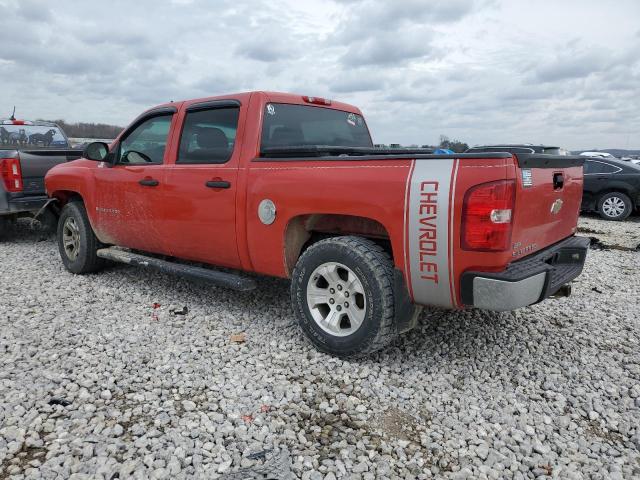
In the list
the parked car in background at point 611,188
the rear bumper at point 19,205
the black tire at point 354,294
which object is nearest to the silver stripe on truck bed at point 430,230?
the black tire at point 354,294

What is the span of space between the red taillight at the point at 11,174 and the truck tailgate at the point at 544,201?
22.6ft

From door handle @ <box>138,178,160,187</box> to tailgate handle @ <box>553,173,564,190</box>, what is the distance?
3.33 metres

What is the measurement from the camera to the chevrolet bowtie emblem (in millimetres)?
3392

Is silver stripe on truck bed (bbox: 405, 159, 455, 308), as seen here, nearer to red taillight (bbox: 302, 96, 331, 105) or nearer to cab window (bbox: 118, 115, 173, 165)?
red taillight (bbox: 302, 96, 331, 105)

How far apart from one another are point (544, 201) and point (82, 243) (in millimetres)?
4848

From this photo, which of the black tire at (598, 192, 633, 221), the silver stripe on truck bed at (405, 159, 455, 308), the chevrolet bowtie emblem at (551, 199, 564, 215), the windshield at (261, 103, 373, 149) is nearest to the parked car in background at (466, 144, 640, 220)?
the black tire at (598, 192, 633, 221)

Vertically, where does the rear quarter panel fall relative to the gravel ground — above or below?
above

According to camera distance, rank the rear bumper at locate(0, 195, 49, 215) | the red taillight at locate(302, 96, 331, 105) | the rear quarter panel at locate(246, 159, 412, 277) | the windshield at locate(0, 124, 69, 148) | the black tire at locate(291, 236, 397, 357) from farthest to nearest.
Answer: the windshield at locate(0, 124, 69, 148) → the rear bumper at locate(0, 195, 49, 215) → the red taillight at locate(302, 96, 331, 105) → the black tire at locate(291, 236, 397, 357) → the rear quarter panel at locate(246, 159, 412, 277)

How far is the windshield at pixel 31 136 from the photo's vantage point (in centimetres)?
827

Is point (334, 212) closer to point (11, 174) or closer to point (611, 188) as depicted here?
point (11, 174)

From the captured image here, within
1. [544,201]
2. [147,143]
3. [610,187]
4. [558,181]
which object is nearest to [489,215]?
[544,201]

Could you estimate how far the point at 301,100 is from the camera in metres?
4.45

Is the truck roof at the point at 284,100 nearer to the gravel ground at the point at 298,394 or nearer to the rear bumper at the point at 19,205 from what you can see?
the gravel ground at the point at 298,394

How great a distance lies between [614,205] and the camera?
1131 cm
